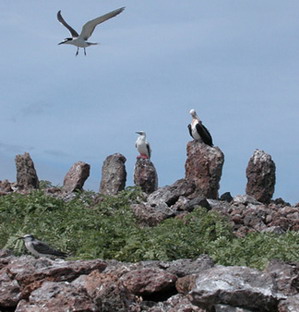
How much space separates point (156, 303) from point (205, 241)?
388 cm

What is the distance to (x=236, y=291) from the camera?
35.1ft

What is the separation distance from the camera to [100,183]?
28.5m

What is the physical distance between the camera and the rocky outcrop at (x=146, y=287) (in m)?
10.8

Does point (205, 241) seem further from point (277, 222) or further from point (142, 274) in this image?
point (277, 222)

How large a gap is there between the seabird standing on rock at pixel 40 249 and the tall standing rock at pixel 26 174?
13.7 metres

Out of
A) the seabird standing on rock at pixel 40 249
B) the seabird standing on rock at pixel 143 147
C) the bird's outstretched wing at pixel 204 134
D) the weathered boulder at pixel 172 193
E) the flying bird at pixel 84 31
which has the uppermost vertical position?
the flying bird at pixel 84 31

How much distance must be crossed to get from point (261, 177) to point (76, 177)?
16.1ft

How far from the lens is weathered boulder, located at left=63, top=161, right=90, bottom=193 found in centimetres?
2745

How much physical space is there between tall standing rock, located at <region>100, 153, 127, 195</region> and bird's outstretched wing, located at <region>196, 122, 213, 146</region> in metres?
2.31

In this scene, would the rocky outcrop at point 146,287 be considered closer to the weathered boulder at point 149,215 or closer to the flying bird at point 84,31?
the weathered boulder at point 149,215

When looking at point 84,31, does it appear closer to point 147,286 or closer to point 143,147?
A: point 143,147

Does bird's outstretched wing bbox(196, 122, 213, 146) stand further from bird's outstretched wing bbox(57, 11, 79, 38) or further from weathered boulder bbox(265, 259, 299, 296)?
weathered boulder bbox(265, 259, 299, 296)

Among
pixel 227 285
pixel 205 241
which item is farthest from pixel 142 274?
pixel 205 241

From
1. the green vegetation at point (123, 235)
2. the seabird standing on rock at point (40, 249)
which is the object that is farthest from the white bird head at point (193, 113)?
the seabird standing on rock at point (40, 249)
